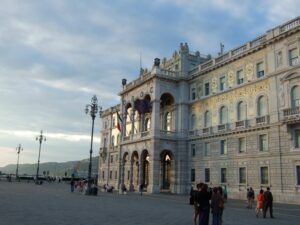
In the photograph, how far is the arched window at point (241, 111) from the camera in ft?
132

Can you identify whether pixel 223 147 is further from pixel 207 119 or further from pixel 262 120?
pixel 262 120

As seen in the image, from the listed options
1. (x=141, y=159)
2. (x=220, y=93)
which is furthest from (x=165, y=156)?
(x=220, y=93)

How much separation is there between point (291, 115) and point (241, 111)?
343 inches

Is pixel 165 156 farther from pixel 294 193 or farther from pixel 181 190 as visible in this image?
pixel 294 193

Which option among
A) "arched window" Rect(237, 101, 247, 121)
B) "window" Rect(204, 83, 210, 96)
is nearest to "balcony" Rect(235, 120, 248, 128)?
"arched window" Rect(237, 101, 247, 121)

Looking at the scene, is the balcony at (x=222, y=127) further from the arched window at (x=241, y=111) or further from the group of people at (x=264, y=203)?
the group of people at (x=264, y=203)

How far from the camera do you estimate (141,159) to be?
5059 cm

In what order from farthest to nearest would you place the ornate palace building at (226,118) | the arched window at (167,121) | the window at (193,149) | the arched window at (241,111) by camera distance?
1. the arched window at (167,121)
2. the window at (193,149)
3. the arched window at (241,111)
4. the ornate palace building at (226,118)

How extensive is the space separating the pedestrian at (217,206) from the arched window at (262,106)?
25.2m

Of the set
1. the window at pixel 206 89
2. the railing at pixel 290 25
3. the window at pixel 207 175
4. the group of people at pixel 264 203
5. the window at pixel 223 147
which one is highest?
the railing at pixel 290 25

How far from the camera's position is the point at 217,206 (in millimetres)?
13828

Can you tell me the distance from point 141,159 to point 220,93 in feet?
49.1

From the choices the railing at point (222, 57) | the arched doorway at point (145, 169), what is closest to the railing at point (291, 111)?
the railing at point (222, 57)

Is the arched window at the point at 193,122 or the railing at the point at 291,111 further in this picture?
the arched window at the point at 193,122
